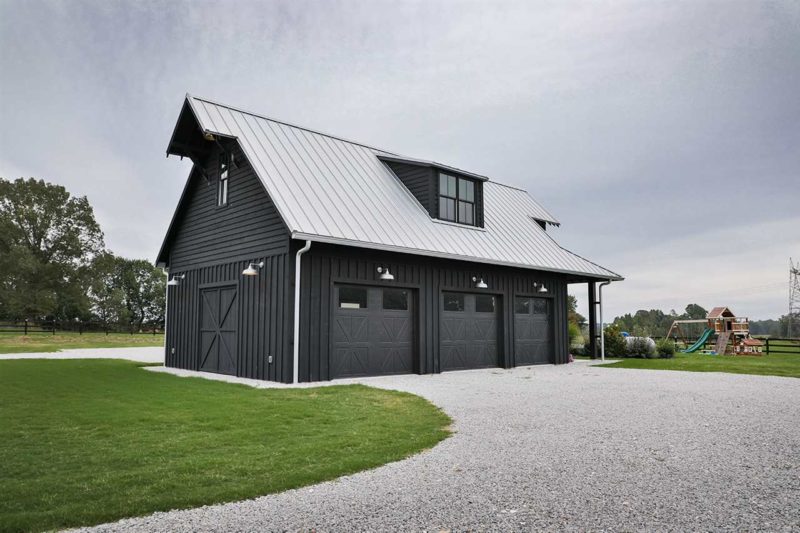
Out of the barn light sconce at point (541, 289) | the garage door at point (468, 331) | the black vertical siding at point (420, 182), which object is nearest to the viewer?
the garage door at point (468, 331)

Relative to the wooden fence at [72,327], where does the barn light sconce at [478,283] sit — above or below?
above

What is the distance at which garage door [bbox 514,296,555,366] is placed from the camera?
1677 centimetres

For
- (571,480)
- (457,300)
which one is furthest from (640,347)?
(571,480)

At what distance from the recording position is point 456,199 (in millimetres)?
16094

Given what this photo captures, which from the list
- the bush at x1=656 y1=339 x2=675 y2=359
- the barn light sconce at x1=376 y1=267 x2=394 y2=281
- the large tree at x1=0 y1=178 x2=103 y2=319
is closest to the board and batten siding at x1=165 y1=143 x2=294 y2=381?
the barn light sconce at x1=376 y1=267 x2=394 y2=281

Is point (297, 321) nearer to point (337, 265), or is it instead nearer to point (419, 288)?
point (337, 265)

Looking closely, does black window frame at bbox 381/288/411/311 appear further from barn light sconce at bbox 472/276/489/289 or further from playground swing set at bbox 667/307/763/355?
playground swing set at bbox 667/307/763/355

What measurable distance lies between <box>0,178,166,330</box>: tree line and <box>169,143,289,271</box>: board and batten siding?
93.7ft

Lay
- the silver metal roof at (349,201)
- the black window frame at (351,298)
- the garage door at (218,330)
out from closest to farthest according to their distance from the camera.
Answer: the silver metal roof at (349,201)
the black window frame at (351,298)
the garage door at (218,330)

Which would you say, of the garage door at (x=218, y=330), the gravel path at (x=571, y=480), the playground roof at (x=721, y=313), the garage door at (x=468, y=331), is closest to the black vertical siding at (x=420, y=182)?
the garage door at (x=468, y=331)

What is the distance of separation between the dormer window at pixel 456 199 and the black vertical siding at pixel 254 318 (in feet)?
18.0

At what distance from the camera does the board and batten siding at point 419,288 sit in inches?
466

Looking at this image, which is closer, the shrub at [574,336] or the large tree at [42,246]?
the shrub at [574,336]

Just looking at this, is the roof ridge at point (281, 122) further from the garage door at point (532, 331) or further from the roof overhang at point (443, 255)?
the garage door at point (532, 331)
